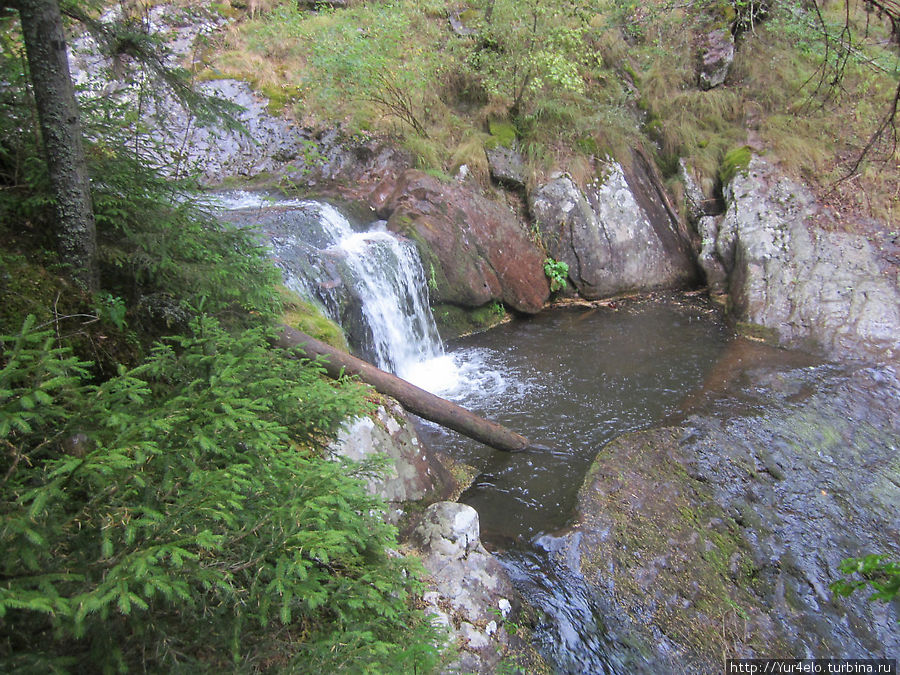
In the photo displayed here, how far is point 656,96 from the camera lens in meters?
10.7

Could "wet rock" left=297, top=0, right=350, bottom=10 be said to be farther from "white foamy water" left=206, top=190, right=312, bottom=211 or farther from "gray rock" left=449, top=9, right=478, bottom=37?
"white foamy water" left=206, top=190, right=312, bottom=211

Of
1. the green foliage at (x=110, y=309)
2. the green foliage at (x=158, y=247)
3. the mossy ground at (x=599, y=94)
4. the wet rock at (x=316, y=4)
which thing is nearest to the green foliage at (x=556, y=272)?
the mossy ground at (x=599, y=94)

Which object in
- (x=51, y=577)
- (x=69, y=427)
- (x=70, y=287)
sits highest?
(x=70, y=287)

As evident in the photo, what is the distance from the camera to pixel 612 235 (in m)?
9.39

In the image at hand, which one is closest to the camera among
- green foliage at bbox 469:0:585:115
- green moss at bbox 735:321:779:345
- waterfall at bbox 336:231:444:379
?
waterfall at bbox 336:231:444:379

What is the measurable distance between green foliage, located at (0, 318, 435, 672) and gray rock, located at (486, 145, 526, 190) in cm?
805

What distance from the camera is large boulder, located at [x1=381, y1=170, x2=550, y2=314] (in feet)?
26.5

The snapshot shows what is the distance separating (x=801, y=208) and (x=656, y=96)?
393cm

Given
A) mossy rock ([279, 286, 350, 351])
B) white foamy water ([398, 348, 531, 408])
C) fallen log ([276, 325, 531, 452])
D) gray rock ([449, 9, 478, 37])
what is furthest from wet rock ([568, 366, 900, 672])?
gray rock ([449, 9, 478, 37])

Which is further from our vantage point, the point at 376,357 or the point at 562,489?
the point at 376,357

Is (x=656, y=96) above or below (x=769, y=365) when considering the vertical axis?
above

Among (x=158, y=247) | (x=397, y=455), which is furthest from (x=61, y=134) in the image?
(x=397, y=455)

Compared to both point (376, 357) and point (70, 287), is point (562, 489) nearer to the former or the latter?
point (376, 357)

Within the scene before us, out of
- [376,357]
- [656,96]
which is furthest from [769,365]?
[656,96]
